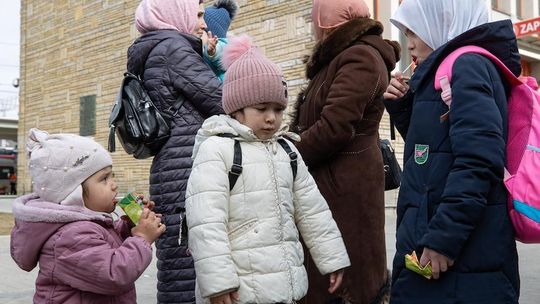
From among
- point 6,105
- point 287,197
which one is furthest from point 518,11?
point 6,105

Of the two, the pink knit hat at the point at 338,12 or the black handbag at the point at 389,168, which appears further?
the black handbag at the point at 389,168

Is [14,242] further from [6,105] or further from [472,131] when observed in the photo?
[6,105]

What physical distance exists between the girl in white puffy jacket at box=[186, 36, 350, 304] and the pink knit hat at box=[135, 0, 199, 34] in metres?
0.86

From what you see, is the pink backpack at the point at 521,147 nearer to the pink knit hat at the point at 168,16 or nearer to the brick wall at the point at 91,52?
the pink knit hat at the point at 168,16

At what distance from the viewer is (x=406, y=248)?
2.21 meters

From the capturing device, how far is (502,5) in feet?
47.8

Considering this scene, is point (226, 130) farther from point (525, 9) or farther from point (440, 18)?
point (525, 9)

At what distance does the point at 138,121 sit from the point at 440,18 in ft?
4.85

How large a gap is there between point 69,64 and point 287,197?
1541 centimetres

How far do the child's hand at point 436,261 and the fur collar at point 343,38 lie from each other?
51.5 inches

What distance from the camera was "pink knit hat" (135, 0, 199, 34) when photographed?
3.29 meters

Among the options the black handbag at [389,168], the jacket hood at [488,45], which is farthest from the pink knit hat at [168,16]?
the jacket hood at [488,45]

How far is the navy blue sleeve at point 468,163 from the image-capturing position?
1.98 m

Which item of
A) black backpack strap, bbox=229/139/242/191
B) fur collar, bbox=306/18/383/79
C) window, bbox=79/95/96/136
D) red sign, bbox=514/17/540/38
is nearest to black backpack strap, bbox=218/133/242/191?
black backpack strap, bbox=229/139/242/191
